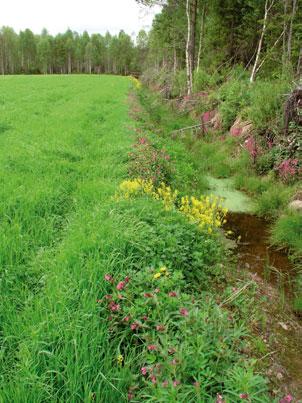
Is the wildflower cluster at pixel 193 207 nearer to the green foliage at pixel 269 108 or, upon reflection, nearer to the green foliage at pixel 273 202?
the green foliage at pixel 273 202

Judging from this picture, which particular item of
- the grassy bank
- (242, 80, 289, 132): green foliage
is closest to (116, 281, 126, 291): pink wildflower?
the grassy bank

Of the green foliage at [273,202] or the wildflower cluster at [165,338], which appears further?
the green foliage at [273,202]

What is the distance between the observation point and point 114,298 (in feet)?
10.4

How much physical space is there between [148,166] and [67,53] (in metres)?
92.4

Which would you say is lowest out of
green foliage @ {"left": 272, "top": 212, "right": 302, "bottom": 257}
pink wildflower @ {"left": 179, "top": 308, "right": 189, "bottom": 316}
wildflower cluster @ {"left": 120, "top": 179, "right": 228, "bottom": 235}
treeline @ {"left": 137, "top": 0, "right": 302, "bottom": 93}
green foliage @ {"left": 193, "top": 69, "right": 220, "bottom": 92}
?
green foliage @ {"left": 272, "top": 212, "right": 302, "bottom": 257}

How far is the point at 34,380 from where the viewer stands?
230 cm

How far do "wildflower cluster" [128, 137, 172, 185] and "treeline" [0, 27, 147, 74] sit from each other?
74.6 m

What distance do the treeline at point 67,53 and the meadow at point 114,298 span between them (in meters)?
77.8

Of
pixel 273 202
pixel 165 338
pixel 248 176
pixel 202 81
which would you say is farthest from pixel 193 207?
pixel 202 81

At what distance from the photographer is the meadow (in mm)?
2406

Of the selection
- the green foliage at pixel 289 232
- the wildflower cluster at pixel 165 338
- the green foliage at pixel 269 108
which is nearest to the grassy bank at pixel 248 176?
the green foliage at pixel 289 232

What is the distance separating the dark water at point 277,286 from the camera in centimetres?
332

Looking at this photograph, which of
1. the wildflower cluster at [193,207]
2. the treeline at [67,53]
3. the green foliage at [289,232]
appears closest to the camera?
the wildflower cluster at [193,207]

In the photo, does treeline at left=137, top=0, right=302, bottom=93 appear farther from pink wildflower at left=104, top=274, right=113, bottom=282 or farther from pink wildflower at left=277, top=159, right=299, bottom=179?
pink wildflower at left=104, top=274, right=113, bottom=282
